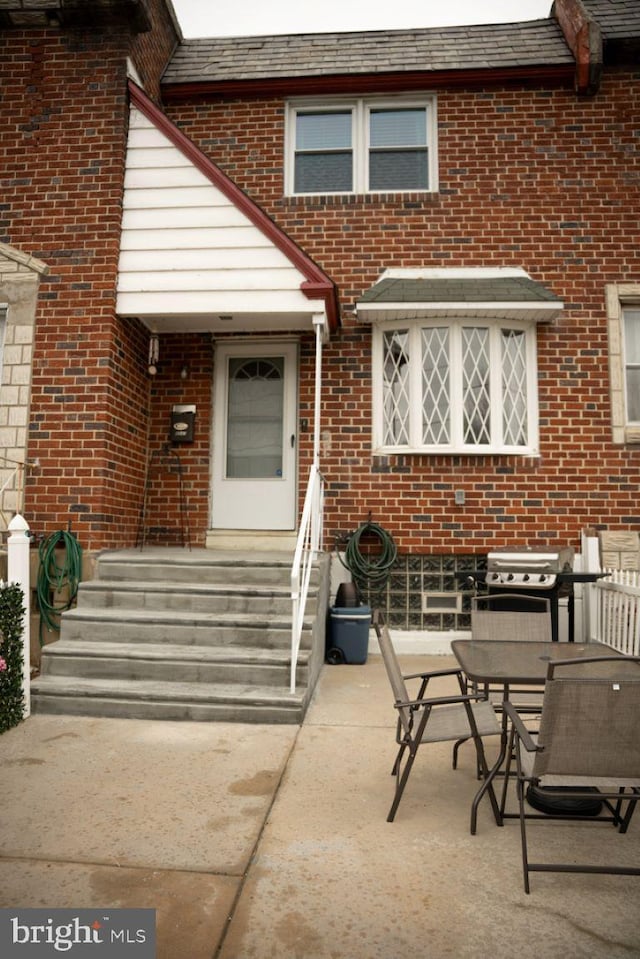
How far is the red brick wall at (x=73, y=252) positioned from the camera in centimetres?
635

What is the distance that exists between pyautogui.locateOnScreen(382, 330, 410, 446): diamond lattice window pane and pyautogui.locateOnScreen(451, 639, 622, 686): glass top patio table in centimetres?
368

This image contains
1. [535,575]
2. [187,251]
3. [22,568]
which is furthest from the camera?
[187,251]

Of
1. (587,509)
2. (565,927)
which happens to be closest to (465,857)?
(565,927)

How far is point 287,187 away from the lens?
7.96 metres

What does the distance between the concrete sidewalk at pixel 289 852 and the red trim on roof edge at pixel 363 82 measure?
25.0 ft

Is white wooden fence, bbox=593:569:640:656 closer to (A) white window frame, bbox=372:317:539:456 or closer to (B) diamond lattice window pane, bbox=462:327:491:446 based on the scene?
(A) white window frame, bbox=372:317:539:456

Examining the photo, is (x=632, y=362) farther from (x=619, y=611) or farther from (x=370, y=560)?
(x=370, y=560)

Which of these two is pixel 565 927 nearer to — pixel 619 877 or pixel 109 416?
pixel 619 877

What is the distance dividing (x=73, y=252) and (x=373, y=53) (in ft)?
15.4

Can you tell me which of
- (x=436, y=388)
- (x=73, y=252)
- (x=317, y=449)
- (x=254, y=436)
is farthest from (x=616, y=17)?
(x=73, y=252)

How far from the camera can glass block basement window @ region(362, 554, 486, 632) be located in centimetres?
714

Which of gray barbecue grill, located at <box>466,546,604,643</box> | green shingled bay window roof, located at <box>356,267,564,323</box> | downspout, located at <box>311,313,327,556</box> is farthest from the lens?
green shingled bay window roof, located at <box>356,267,564,323</box>

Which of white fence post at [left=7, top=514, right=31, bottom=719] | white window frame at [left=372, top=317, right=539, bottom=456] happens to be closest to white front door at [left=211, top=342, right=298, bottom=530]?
white window frame at [left=372, top=317, right=539, bottom=456]

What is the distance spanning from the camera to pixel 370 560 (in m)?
→ 7.19
